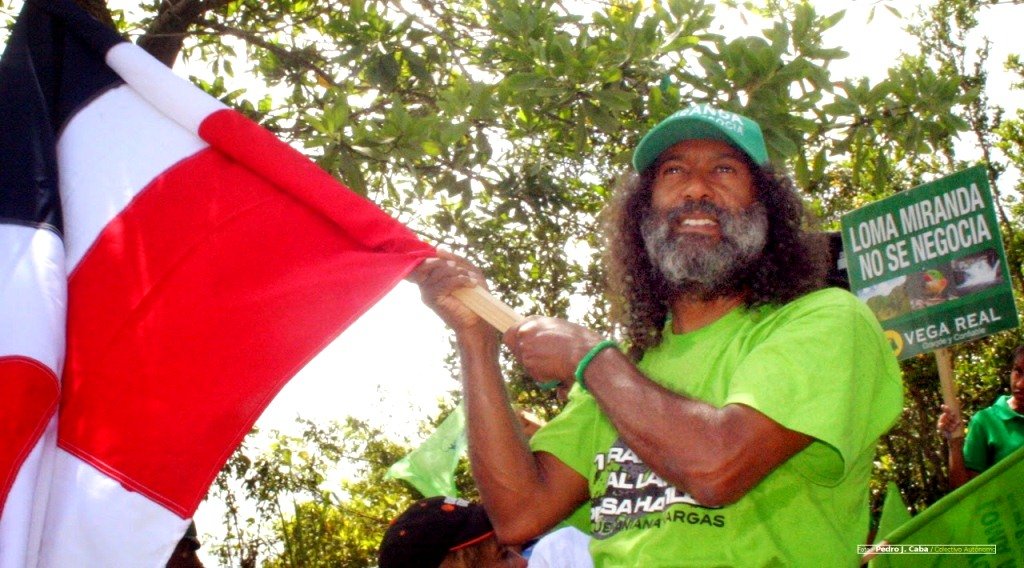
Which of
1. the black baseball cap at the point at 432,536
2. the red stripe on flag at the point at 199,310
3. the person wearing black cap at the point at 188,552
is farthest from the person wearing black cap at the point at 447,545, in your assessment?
the red stripe on flag at the point at 199,310

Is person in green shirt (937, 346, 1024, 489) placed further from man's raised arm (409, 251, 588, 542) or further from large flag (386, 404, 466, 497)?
man's raised arm (409, 251, 588, 542)

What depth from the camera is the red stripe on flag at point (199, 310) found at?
2432 mm

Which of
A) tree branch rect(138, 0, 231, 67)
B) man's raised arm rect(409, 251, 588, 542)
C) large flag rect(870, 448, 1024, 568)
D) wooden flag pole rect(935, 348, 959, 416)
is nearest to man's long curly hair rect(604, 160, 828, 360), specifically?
man's raised arm rect(409, 251, 588, 542)

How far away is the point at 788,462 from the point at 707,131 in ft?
3.02

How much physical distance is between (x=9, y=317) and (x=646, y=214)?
155cm

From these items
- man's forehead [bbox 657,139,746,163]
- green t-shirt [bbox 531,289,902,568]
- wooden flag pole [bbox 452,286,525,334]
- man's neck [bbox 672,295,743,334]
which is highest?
man's forehead [bbox 657,139,746,163]

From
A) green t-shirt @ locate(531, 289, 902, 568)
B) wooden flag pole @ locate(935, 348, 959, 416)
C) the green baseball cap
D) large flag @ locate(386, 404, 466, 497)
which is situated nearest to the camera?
green t-shirt @ locate(531, 289, 902, 568)

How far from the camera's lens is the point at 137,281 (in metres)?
2.63

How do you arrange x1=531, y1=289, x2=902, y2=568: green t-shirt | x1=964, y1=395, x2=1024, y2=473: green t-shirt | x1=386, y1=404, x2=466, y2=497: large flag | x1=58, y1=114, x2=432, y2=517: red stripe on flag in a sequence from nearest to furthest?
x1=531, y1=289, x2=902, y2=568: green t-shirt < x1=58, y1=114, x2=432, y2=517: red stripe on flag < x1=964, y1=395, x2=1024, y2=473: green t-shirt < x1=386, y1=404, x2=466, y2=497: large flag

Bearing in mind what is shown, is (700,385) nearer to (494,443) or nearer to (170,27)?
(494,443)

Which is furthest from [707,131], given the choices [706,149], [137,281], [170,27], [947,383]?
[170,27]

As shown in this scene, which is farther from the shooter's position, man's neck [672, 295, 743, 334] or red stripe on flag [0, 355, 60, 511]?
man's neck [672, 295, 743, 334]

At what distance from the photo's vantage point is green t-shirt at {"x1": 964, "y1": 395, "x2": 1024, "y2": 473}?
4996mm

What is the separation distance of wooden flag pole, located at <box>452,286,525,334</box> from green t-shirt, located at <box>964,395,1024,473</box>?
10.7ft
